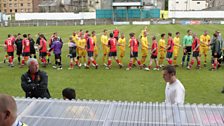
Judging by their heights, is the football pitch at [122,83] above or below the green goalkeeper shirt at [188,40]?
below

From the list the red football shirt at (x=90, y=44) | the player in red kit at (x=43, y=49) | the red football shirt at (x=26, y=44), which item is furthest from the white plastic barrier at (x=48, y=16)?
the red football shirt at (x=90, y=44)

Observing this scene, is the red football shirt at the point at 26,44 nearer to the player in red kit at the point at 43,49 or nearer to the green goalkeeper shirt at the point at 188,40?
the player in red kit at the point at 43,49

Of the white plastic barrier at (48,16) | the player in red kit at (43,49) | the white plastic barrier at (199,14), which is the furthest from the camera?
the white plastic barrier at (48,16)

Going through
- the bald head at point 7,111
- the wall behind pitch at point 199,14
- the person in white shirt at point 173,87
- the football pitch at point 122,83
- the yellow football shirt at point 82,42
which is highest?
the wall behind pitch at point 199,14

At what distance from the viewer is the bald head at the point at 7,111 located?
246 cm

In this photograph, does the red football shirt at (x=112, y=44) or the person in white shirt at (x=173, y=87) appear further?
the red football shirt at (x=112, y=44)

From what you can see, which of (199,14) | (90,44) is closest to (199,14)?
(199,14)

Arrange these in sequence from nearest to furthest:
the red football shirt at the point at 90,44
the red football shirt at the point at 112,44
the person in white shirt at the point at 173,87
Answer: the person in white shirt at the point at 173,87, the red football shirt at the point at 90,44, the red football shirt at the point at 112,44

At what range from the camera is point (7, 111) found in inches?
97.5

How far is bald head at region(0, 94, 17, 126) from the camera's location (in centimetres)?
246

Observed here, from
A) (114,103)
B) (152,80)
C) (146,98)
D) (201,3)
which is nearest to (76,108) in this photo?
(114,103)

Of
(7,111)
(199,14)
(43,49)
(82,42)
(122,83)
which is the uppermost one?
(199,14)

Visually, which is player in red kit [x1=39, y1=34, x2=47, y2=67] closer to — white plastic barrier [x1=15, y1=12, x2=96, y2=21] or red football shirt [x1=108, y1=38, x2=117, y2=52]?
red football shirt [x1=108, y1=38, x2=117, y2=52]

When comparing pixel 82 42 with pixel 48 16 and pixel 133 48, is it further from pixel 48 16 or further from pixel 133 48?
pixel 48 16
